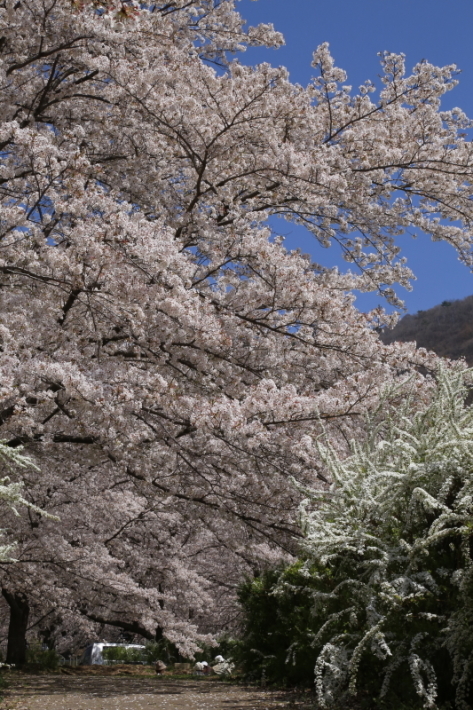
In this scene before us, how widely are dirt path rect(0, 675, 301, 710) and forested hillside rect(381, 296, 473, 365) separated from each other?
1451 inches

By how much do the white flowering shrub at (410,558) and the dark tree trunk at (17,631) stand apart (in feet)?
38.4

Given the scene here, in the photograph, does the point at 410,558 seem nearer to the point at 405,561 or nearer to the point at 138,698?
the point at 405,561

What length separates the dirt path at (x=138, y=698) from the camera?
5836mm

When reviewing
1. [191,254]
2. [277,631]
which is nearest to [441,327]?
[191,254]

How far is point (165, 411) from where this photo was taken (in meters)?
6.86

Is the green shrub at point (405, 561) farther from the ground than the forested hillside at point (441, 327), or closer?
closer

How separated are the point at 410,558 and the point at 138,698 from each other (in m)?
4.85

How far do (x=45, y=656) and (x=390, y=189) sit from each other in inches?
462

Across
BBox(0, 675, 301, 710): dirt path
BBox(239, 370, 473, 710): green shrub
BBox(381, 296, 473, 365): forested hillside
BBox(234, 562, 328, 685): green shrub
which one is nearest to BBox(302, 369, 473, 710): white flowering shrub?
BBox(239, 370, 473, 710): green shrub

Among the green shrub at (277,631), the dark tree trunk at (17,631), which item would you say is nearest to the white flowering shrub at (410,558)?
the green shrub at (277,631)

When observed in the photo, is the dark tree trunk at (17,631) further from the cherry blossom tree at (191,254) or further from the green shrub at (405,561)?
the green shrub at (405,561)

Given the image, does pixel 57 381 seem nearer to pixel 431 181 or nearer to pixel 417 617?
pixel 417 617

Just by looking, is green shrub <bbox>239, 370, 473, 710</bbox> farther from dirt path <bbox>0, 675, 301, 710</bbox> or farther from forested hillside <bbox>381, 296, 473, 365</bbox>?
forested hillside <bbox>381, 296, 473, 365</bbox>

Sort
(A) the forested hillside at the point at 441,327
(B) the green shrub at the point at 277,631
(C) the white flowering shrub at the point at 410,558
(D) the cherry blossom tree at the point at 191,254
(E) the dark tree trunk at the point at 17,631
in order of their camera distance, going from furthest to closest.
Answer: (A) the forested hillside at the point at 441,327
(E) the dark tree trunk at the point at 17,631
(D) the cherry blossom tree at the point at 191,254
(B) the green shrub at the point at 277,631
(C) the white flowering shrub at the point at 410,558
